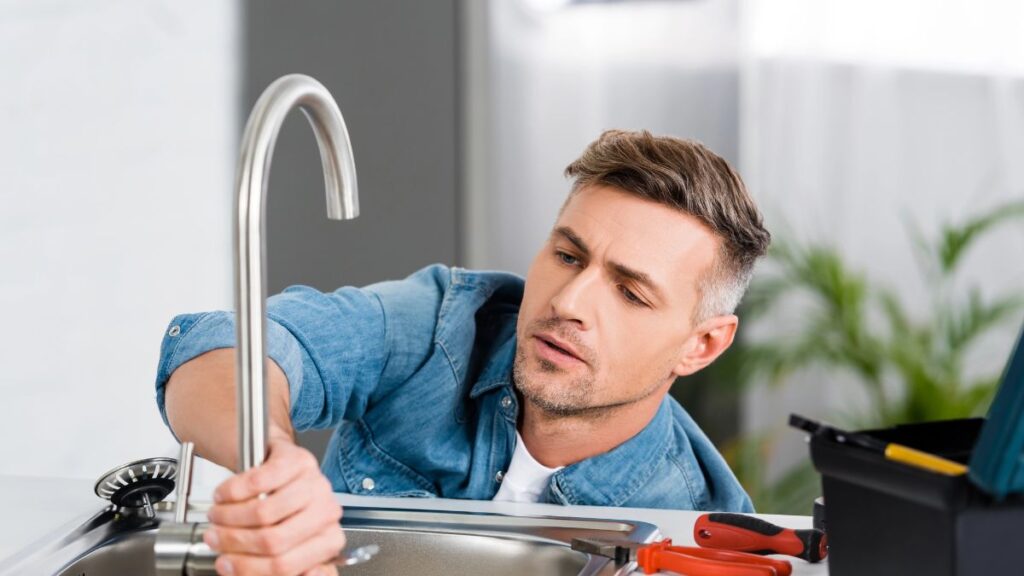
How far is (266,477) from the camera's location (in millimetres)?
730

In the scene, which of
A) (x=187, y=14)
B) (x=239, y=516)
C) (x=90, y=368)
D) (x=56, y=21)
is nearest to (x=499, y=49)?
(x=187, y=14)

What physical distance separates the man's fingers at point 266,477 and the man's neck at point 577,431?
0.66 metres

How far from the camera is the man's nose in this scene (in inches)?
51.1

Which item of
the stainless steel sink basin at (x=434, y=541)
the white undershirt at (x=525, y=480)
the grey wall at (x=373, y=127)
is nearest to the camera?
the stainless steel sink basin at (x=434, y=541)

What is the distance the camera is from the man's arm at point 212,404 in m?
1.09

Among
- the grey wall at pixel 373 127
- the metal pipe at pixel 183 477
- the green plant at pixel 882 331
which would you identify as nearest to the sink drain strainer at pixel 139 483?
the metal pipe at pixel 183 477

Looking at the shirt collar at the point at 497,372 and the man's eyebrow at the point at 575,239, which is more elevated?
the man's eyebrow at the point at 575,239

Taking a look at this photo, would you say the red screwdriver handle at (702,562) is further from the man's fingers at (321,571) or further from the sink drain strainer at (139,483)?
the sink drain strainer at (139,483)

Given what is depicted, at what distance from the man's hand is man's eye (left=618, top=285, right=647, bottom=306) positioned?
0.64 meters

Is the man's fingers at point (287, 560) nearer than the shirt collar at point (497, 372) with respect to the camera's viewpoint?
Yes

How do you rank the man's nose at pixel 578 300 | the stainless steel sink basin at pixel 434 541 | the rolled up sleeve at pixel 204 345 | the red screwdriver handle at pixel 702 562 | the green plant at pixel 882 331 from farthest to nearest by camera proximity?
the green plant at pixel 882 331 < the man's nose at pixel 578 300 < the rolled up sleeve at pixel 204 345 < the stainless steel sink basin at pixel 434 541 < the red screwdriver handle at pixel 702 562

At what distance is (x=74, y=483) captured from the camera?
123 centimetres

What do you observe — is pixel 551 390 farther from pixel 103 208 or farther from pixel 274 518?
pixel 103 208

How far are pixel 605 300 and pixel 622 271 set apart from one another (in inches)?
1.6
